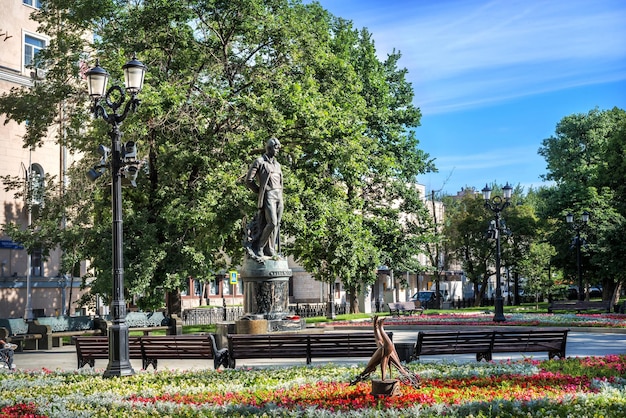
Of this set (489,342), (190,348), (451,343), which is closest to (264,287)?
(190,348)

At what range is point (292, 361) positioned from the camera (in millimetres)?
16984

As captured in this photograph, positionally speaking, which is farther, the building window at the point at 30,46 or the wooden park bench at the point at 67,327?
the building window at the point at 30,46

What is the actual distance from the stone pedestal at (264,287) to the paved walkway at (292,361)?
4.18ft

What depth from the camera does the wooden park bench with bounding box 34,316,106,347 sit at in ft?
79.9

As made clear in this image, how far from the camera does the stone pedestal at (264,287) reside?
1880cm

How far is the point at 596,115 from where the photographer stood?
58.3m

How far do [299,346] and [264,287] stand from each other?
433 cm

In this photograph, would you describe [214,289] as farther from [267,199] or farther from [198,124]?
[267,199]

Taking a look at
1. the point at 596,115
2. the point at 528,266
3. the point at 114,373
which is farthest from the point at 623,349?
the point at 596,115

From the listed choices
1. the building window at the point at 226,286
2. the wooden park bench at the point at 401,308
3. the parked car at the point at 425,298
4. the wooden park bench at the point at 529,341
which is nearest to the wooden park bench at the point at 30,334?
the wooden park bench at the point at 529,341

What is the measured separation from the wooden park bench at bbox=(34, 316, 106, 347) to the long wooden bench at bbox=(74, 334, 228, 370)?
8811mm

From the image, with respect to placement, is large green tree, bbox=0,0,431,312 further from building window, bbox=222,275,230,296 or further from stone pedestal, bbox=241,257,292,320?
building window, bbox=222,275,230,296

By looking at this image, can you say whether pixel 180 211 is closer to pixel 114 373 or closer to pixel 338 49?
pixel 114 373

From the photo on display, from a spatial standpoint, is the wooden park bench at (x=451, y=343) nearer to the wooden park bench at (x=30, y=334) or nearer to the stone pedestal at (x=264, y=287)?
the stone pedestal at (x=264, y=287)
